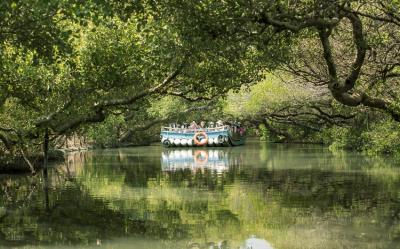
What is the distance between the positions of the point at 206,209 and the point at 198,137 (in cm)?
4529

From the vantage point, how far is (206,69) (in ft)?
81.5

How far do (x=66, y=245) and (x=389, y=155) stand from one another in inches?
1135

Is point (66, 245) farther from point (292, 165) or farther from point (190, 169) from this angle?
point (292, 165)

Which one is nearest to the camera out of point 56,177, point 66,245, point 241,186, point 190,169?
point 66,245

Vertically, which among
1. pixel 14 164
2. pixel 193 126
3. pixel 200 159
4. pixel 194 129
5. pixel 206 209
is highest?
pixel 193 126

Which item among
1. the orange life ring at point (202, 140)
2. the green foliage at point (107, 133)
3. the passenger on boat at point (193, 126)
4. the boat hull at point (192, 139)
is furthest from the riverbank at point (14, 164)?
the passenger on boat at point (193, 126)

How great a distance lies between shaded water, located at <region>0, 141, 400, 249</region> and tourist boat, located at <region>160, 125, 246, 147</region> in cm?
3267

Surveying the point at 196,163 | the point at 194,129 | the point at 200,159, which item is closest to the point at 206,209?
the point at 196,163

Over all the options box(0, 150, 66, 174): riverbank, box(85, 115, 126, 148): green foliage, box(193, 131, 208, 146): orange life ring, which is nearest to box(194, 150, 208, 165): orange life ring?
box(0, 150, 66, 174): riverbank

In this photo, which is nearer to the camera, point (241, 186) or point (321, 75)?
point (241, 186)

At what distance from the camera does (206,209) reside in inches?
679

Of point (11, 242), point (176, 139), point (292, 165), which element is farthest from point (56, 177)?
point (176, 139)

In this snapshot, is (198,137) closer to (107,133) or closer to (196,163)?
(107,133)

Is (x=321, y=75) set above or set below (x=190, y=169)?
above
